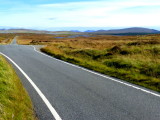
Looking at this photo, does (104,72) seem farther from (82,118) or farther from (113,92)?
(82,118)

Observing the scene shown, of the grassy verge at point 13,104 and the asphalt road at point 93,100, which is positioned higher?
the grassy verge at point 13,104

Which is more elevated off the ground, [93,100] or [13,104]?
[13,104]

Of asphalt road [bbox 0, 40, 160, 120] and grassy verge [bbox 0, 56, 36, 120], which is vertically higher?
grassy verge [bbox 0, 56, 36, 120]

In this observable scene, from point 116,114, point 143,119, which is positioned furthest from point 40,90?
point 143,119

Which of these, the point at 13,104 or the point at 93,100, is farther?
the point at 93,100

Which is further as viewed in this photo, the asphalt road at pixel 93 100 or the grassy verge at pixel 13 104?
the asphalt road at pixel 93 100

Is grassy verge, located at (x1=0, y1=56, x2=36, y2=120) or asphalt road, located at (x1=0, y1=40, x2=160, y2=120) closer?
grassy verge, located at (x1=0, y1=56, x2=36, y2=120)

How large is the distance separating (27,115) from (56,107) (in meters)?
1.01

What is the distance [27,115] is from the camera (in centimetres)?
625

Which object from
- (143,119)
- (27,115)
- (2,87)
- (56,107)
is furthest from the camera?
(2,87)

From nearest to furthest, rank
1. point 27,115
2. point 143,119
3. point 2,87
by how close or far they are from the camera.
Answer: point 143,119 → point 27,115 → point 2,87

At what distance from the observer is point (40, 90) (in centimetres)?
920

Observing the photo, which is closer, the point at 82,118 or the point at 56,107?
the point at 82,118

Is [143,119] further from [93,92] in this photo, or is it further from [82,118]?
[93,92]
